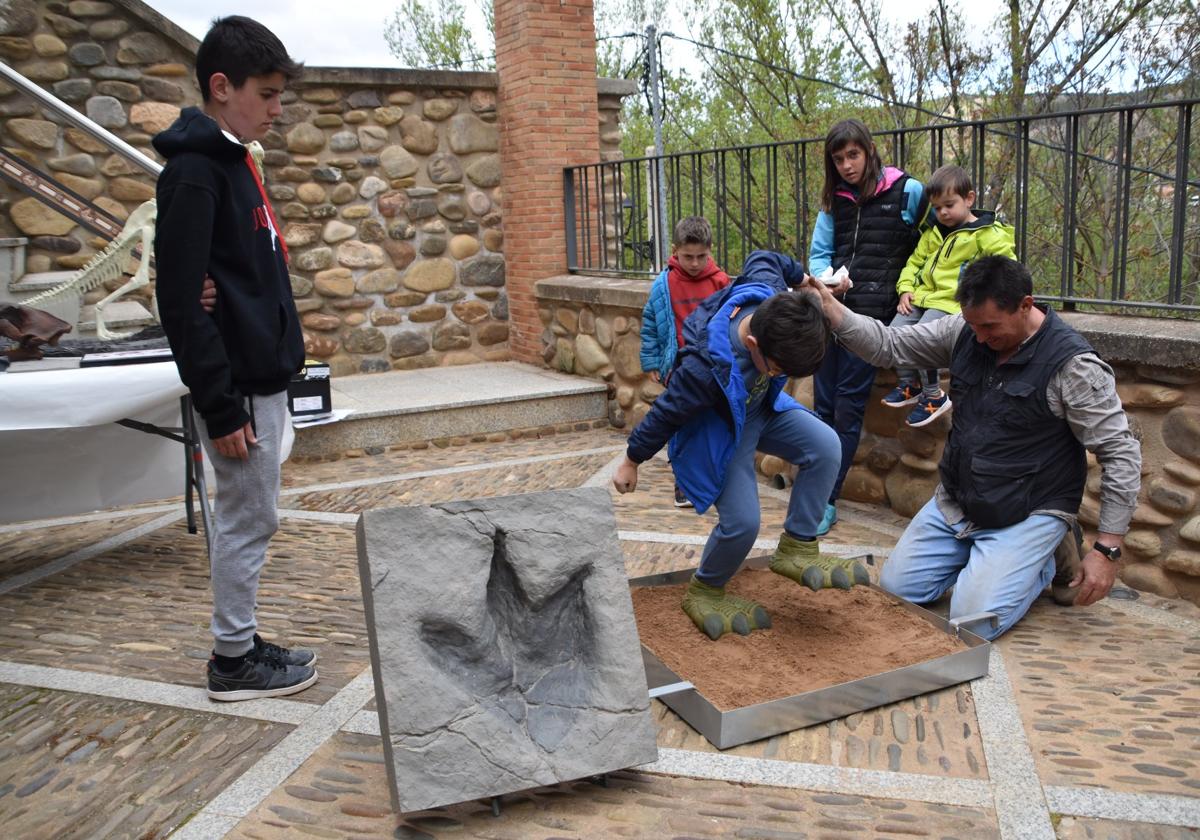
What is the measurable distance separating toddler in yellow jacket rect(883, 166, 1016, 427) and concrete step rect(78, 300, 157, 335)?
13.3ft

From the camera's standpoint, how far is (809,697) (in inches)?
106

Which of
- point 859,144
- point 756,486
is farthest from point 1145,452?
point 859,144

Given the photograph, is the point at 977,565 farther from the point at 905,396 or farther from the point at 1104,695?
the point at 905,396

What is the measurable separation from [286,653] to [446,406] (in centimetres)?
342

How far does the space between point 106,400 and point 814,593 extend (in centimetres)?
265

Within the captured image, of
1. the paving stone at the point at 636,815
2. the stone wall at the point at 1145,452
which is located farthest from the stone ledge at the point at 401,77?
the paving stone at the point at 636,815

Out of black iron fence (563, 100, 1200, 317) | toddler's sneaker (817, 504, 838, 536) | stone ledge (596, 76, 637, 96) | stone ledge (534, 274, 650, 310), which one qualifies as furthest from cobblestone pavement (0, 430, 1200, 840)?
stone ledge (596, 76, 637, 96)

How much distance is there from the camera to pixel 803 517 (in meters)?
3.37

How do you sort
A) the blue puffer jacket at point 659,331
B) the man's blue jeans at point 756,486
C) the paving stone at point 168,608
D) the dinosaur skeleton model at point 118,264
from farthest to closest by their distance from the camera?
the blue puffer jacket at point 659,331, the dinosaur skeleton model at point 118,264, the paving stone at point 168,608, the man's blue jeans at point 756,486

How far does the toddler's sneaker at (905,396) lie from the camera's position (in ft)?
14.0

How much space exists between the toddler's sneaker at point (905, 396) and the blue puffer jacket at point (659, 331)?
1.01 meters

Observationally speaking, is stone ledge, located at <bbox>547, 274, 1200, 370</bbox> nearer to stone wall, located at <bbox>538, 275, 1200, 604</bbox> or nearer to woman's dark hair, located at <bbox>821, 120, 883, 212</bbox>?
stone wall, located at <bbox>538, 275, 1200, 604</bbox>

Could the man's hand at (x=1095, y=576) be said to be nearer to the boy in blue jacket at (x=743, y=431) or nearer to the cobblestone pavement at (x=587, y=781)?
the cobblestone pavement at (x=587, y=781)

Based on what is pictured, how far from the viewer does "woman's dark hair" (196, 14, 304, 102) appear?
101 inches
